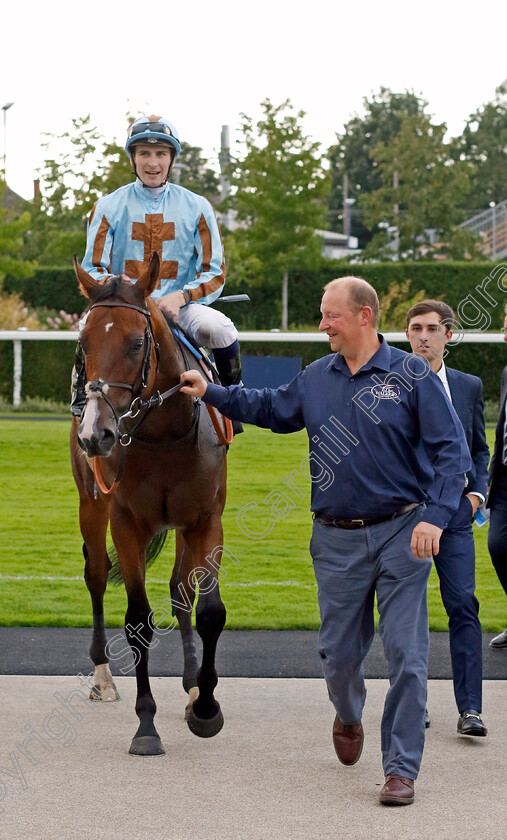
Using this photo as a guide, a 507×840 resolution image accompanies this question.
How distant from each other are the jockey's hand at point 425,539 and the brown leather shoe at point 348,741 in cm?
79

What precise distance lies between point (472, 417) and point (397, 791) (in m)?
1.83

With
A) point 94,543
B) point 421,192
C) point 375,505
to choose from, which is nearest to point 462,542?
point 375,505

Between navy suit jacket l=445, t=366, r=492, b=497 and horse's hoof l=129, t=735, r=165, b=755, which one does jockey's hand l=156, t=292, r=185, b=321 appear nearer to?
navy suit jacket l=445, t=366, r=492, b=497

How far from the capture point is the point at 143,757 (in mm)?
4297

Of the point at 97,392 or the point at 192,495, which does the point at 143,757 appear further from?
the point at 97,392

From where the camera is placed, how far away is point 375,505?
394cm

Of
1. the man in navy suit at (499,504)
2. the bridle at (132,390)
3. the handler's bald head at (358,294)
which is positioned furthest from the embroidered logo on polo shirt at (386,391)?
the man in navy suit at (499,504)

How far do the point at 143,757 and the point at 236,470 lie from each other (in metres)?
9.18

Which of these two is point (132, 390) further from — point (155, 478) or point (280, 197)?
point (280, 197)

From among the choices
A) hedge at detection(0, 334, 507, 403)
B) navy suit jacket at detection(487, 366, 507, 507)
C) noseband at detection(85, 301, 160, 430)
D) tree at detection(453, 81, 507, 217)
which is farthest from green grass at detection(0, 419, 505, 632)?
tree at detection(453, 81, 507, 217)

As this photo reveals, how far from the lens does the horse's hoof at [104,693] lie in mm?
5195

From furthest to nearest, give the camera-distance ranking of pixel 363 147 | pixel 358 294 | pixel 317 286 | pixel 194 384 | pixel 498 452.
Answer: pixel 363 147 < pixel 317 286 < pixel 498 452 < pixel 194 384 < pixel 358 294

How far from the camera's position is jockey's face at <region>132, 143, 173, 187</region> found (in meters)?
4.96

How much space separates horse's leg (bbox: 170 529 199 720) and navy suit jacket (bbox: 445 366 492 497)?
1.38 metres
